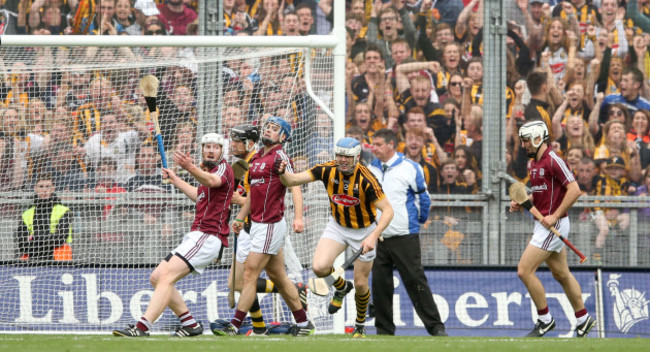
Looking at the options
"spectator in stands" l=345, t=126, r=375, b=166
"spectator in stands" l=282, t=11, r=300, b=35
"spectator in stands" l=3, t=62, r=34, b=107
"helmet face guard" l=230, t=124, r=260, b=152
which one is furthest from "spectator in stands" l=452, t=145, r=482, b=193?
"spectator in stands" l=3, t=62, r=34, b=107

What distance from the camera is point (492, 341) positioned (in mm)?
7199

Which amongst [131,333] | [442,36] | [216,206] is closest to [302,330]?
[216,206]

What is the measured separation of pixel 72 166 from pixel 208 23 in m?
2.18

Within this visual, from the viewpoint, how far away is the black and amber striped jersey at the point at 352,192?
8148 millimetres

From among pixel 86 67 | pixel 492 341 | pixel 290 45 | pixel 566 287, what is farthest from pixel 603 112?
pixel 86 67

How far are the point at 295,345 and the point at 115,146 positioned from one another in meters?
4.53

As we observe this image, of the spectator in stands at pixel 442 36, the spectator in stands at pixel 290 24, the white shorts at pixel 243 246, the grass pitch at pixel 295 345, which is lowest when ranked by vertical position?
the grass pitch at pixel 295 345

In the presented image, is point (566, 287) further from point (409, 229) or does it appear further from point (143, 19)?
point (143, 19)

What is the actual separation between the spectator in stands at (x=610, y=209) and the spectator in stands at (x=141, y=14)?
208 inches

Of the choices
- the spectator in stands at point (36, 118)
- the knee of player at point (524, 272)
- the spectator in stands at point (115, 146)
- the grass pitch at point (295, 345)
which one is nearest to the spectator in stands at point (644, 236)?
the knee of player at point (524, 272)

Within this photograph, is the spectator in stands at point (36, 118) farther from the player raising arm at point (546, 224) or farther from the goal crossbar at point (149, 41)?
the player raising arm at point (546, 224)

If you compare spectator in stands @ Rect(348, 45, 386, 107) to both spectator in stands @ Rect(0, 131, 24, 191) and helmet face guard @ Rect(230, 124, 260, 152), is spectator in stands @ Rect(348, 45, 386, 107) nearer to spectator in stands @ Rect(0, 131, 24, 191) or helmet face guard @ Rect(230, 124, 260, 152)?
helmet face guard @ Rect(230, 124, 260, 152)

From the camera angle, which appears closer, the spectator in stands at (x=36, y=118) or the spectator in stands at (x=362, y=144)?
the spectator in stands at (x=36, y=118)

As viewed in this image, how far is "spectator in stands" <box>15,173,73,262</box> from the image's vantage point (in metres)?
9.83
